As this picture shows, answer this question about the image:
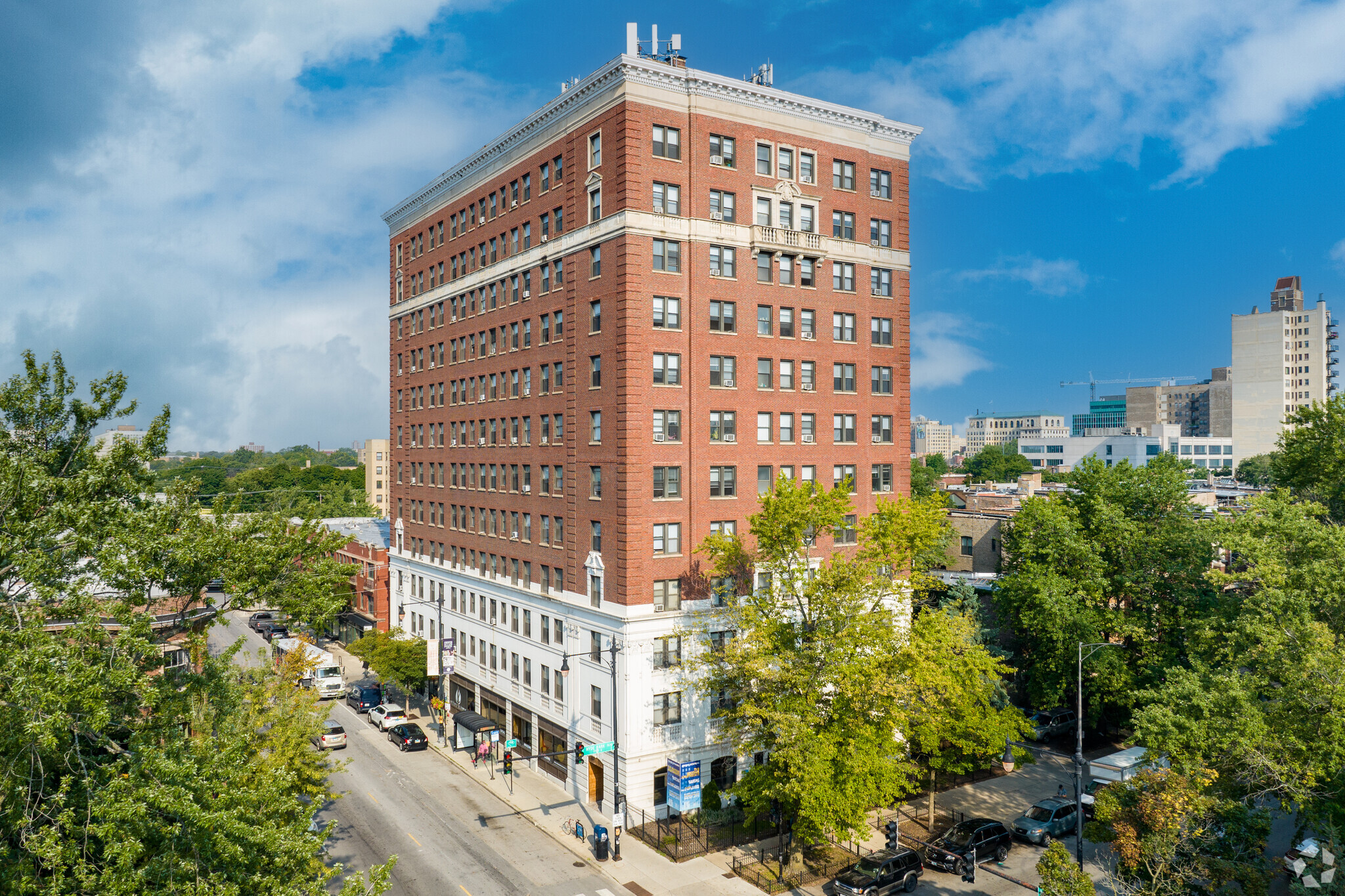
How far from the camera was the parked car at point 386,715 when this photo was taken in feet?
176

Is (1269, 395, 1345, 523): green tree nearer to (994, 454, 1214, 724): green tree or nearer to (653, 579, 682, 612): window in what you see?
(994, 454, 1214, 724): green tree

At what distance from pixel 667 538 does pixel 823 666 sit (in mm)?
10726

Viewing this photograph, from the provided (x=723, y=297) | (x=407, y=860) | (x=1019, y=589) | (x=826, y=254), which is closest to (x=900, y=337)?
(x=826, y=254)

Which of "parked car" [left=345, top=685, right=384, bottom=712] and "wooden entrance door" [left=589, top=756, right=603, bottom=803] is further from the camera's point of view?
"parked car" [left=345, top=685, right=384, bottom=712]

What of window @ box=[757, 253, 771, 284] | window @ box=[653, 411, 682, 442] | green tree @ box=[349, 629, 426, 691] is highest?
window @ box=[757, 253, 771, 284]

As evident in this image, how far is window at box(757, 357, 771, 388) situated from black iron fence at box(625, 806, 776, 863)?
20965 millimetres

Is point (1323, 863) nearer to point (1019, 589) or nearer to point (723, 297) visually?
point (1019, 589)

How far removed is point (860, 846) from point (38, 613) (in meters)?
31.9

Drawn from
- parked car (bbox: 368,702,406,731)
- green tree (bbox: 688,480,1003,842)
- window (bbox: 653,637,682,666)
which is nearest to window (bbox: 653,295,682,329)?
green tree (bbox: 688,480,1003,842)

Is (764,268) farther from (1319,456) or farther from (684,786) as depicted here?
(1319,456)

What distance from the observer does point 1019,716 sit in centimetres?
3906

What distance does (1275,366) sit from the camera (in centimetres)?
18238

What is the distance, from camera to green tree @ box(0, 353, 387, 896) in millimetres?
16125

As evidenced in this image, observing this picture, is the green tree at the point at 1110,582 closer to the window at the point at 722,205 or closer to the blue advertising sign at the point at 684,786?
the blue advertising sign at the point at 684,786
